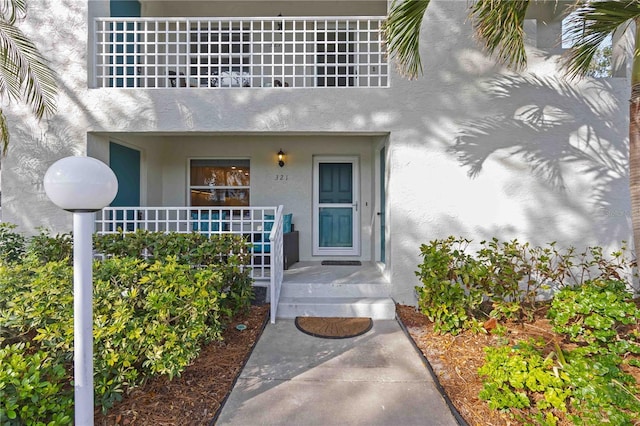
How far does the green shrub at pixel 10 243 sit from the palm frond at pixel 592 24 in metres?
7.20

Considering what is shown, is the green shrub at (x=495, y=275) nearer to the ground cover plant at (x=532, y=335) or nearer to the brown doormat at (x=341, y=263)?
the ground cover plant at (x=532, y=335)

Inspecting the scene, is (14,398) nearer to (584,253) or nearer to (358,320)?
(358,320)

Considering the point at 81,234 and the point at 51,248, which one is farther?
the point at 51,248

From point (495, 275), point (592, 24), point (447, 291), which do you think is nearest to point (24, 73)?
point (447, 291)

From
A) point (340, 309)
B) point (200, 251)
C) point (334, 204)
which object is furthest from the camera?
point (334, 204)

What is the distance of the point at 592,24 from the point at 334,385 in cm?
445

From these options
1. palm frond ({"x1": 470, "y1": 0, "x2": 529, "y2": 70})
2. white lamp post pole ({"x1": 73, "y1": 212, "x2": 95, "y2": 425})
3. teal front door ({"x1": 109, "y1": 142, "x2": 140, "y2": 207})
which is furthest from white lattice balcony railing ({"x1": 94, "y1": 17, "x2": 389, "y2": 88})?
white lamp post pole ({"x1": 73, "y1": 212, "x2": 95, "y2": 425})

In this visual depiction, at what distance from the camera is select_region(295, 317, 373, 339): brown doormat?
4.12 metres

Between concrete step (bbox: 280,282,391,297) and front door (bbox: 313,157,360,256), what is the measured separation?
6.28 feet

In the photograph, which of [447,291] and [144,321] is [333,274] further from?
[144,321]

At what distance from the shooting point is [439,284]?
408 centimetres

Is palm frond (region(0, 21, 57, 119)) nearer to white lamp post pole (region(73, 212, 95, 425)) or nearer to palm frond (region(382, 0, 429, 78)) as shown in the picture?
white lamp post pole (region(73, 212, 95, 425))

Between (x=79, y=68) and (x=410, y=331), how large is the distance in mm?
5902

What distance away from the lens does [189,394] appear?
2.79 metres
